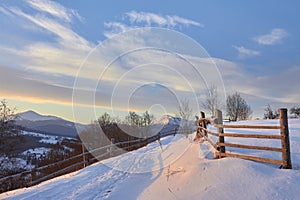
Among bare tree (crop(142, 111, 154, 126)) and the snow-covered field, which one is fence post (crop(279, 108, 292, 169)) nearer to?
the snow-covered field

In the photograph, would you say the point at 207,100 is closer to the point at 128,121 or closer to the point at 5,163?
the point at 128,121

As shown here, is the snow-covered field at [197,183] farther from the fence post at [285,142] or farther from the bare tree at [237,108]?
the bare tree at [237,108]

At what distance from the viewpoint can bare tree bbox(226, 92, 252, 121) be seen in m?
47.9

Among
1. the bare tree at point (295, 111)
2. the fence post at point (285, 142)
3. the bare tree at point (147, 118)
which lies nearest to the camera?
the fence post at point (285, 142)

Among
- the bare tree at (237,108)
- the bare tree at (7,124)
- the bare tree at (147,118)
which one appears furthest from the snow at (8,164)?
the bare tree at (237,108)

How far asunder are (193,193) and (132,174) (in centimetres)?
337

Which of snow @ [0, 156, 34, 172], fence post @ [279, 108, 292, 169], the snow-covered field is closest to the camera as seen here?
the snow-covered field

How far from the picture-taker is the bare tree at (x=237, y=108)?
1885 inches

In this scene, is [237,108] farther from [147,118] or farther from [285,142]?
[285,142]

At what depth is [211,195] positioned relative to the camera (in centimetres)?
525

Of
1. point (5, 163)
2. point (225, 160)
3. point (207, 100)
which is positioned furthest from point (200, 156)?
point (207, 100)

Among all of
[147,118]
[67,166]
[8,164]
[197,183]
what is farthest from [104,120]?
[197,183]

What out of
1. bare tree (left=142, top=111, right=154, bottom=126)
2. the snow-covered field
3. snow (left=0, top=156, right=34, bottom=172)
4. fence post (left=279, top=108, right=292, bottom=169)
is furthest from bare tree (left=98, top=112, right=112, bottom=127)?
fence post (left=279, top=108, right=292, bottom=169)

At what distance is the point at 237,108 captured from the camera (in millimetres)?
48625
